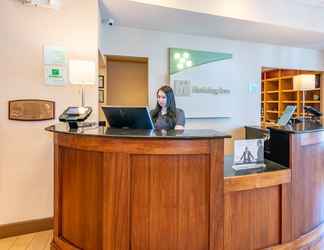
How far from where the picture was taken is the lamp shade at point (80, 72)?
9.49 feet

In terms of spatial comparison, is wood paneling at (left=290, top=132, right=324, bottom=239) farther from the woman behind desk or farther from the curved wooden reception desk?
the woman behind desk

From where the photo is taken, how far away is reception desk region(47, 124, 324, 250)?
206 cm

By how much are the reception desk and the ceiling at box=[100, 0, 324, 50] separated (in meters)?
2.16

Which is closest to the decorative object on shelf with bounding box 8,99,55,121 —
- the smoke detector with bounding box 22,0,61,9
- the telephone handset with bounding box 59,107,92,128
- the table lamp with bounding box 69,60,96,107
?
the table lamp with bounding box 69,60,96,107

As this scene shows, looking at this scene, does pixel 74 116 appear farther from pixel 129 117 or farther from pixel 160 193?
pixel 160 193

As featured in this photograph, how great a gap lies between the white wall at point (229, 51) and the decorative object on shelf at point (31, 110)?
1624 mm

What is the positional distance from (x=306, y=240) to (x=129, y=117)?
1924 mm

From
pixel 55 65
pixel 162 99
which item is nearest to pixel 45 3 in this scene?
pixel 55 65

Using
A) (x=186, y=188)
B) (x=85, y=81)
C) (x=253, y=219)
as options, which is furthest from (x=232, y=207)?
(x=85, y=81)

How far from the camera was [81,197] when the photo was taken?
227 centimetres

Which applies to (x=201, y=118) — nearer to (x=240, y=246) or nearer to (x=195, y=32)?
(x=195, y=32)

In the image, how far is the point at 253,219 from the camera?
7.62 ft

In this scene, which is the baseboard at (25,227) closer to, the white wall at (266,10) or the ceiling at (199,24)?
the ceiling at (199,24)

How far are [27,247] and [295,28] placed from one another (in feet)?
15.1
